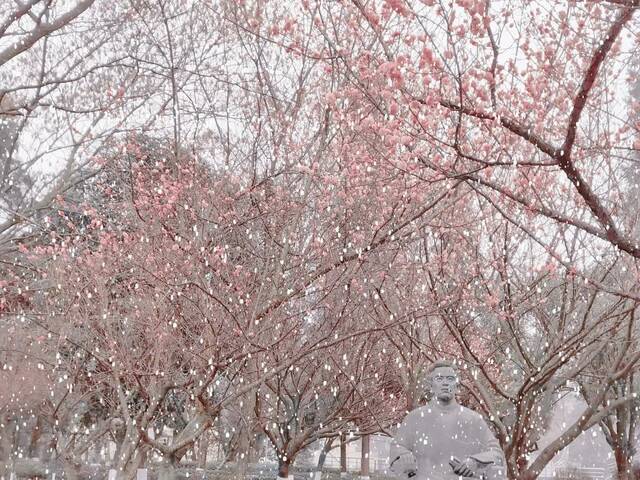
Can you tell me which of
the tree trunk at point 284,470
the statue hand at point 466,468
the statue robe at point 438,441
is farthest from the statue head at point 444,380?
the tree trunk at point 284,470

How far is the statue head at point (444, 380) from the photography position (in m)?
6.79

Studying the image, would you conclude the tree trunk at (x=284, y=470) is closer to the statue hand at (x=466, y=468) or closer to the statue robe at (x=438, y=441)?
the statue robe at (x=438, y=441)

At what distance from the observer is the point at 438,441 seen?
6.78m

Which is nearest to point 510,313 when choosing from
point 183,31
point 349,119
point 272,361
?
point 349,119

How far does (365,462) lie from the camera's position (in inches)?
1203

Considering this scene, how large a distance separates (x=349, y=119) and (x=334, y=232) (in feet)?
6.63

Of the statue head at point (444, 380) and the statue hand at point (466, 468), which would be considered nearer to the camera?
the statue hand at point (466, 468)

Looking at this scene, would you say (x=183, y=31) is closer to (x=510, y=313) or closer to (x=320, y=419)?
(x=510, y=313)

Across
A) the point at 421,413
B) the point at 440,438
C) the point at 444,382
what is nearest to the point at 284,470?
the point at 421,413

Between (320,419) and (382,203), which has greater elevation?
(382,203)

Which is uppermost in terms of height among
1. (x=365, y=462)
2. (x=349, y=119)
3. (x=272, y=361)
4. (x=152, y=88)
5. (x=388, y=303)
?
(x=152, y=88)

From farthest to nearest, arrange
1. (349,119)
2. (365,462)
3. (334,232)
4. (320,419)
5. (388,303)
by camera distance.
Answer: (365,462) → (320,419) → (388,303) → (334,232) → (349,119)

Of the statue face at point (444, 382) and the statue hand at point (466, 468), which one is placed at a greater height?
the statue face at point (444, 382)

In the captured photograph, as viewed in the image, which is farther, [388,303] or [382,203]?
[388,303]
